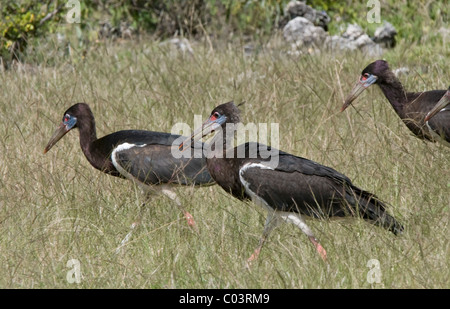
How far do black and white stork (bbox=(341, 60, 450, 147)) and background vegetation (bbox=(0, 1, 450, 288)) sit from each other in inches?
5.9

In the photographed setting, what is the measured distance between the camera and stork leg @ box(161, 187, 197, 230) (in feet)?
16.8

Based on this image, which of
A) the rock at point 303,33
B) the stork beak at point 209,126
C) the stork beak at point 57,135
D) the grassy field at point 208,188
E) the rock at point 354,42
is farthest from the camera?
the rock at point 303,33

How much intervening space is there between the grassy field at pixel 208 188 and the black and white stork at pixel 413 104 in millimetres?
127

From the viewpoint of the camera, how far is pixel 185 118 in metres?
7.21

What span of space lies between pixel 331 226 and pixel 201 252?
80 centimetres

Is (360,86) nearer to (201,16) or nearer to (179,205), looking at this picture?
(179,205)

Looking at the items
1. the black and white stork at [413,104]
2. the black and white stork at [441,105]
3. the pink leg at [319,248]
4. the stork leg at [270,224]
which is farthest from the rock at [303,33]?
the pink leg at [319,248]

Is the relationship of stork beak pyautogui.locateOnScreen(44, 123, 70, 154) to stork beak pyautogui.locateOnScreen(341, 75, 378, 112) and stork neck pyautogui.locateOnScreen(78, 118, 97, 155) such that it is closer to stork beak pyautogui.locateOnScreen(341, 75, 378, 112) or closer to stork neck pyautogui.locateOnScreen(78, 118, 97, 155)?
stork neck pyautogui.locateOnScreen(78, 118, 97, 155)

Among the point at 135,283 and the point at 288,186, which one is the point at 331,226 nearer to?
the point at 288,186

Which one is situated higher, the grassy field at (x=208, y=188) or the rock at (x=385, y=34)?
the grassy field at (x=208, y=188)

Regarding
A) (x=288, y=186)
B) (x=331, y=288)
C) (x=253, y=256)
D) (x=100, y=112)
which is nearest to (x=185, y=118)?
(x=100, y=112)

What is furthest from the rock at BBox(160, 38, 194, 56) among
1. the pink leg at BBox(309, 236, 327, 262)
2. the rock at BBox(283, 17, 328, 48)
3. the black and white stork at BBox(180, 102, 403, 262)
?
the pink leg at BBox(309, 236, 327, 262)

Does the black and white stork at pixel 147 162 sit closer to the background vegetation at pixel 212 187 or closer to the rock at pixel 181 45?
the background vegetation at pixel 212 187

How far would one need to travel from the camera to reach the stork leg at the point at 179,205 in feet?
16.8
